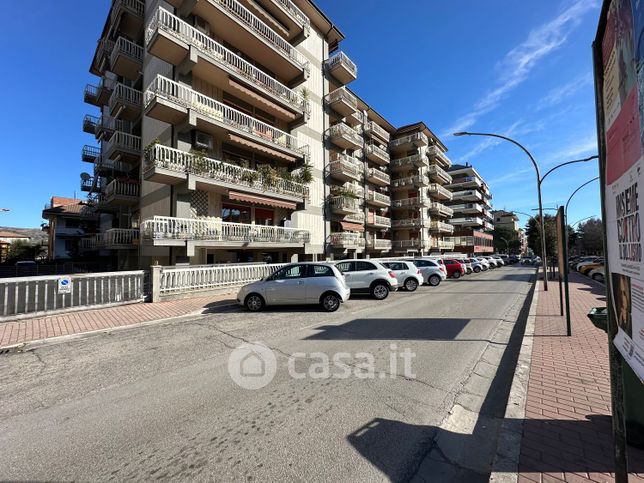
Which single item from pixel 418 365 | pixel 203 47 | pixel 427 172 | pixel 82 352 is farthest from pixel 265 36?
pixel 427 172

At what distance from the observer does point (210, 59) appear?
14.3m

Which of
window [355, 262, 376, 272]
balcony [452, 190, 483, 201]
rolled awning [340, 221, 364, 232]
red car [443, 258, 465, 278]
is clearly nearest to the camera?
window [355, 262, 376, 272]

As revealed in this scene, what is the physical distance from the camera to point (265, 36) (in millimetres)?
17312

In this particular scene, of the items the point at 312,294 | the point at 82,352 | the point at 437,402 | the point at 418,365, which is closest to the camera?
the point at 437,402

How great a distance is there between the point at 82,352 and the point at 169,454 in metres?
4.49

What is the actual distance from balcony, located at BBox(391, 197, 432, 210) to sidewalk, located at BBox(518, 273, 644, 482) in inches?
1256

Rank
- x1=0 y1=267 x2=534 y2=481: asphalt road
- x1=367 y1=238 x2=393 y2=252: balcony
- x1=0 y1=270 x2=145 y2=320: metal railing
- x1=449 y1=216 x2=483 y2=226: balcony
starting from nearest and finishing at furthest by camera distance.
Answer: x1=0 y1=267 x2=534 y2=481: asphalt road → x1=0 y1=270 x2=145 y2=320: metal railing → x1=367 y1=238 x2=393 y2=252: balcony → x1=449 y1=216 x2=483 y2=226: balcony

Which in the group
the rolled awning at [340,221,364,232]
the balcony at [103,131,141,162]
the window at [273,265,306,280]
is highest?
the balcony at [103,131,141,162]

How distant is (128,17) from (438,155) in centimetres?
3851

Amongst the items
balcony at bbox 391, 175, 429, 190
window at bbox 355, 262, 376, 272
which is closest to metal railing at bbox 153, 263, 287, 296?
window at bbox 355, 262, 376, 272

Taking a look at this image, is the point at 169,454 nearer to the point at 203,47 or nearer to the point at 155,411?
the point at 155,411

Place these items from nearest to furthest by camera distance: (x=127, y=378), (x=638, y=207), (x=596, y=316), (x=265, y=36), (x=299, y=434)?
(x=638, y=207)
(x=299, y=434)
(x=596, y=316)
(x=127, y=378)
(x=265, y=36)

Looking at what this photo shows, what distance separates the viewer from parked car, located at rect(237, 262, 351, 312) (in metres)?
9.44

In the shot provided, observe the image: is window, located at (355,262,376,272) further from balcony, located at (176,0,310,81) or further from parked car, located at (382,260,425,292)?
balcony, located at (176,0,310,81)
